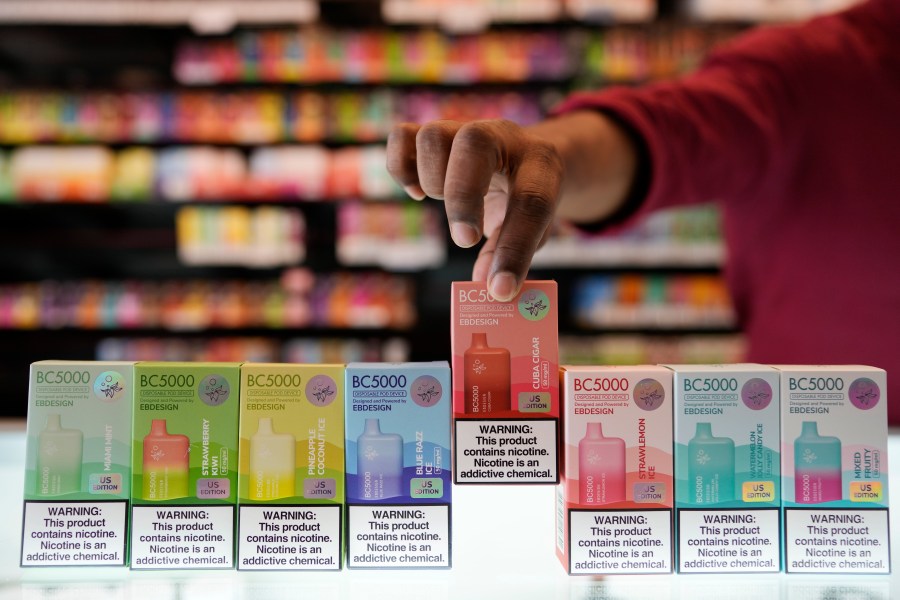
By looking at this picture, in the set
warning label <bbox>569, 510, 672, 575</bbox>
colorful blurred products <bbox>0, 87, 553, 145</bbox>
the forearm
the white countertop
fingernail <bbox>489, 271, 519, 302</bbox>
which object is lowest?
the white countertop

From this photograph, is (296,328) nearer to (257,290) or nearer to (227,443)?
(257,290)

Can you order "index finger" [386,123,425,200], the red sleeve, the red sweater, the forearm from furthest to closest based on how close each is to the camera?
the red sweater < the red sleeve < the forearm < "index finger" [386,123,425,200]

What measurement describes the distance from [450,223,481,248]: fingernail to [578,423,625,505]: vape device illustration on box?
0.80 feet

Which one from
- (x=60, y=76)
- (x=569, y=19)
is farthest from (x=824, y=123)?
(x=60, y=76)

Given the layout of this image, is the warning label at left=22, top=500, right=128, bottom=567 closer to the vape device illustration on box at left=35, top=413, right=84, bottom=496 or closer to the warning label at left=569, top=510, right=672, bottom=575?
the vape device illustration on box at left=35, top=413, right=84, bottom=496

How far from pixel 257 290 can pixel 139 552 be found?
2884 millimetres

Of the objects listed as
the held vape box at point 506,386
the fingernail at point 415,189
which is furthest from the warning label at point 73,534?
the fingernail at point 415,189

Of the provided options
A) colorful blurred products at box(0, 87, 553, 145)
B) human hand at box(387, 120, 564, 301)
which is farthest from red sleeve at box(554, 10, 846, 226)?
colorful blurred products at box(0, 87, 553, 145)

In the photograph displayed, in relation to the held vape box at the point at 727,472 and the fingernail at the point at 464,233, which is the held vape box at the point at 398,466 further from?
the held vape box at the point at 727,472

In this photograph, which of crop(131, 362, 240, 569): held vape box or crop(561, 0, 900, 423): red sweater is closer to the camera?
crop(131, 362, 240, 569): held vape box

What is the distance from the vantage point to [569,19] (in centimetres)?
335

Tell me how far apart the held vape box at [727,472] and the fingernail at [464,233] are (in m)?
0.26

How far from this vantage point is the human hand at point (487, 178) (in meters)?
0.72

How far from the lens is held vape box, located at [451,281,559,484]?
2.38 feet
